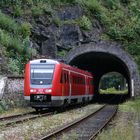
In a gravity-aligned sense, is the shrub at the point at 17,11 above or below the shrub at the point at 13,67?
above

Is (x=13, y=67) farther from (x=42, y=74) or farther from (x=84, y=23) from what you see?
(x=84, y=23)

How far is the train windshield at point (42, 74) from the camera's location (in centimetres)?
2583

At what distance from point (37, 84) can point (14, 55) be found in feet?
25.3

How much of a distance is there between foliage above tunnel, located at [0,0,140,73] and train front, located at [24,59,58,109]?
19.0ft

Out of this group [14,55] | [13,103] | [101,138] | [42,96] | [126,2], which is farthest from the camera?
[126,2]

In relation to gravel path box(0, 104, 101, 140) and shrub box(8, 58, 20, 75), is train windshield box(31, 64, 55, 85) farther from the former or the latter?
gravel path box(0, 104, 101, 140)

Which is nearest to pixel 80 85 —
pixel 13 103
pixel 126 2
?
pixel 13 103

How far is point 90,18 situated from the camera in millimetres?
43875

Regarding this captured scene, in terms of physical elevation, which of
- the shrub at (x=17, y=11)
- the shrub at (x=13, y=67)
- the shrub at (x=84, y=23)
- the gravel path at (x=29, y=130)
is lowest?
the gravel path at (x=29, y=130)

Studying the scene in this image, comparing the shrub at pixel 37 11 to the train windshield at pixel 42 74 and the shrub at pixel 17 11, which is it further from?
the train windshield at pixel 42 74

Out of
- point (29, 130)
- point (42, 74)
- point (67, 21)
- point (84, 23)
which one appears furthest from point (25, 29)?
point (29, 130)

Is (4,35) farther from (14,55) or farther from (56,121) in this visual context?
(56,121)

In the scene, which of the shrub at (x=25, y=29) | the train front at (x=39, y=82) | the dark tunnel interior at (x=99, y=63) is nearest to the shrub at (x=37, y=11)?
the shrub at (x=25, y=29)

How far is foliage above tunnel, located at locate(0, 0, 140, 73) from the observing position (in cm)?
3391
